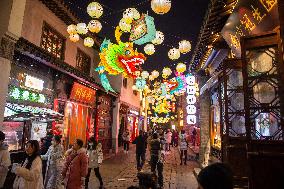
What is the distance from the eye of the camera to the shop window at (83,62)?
18.7 meters

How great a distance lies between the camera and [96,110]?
2036cm

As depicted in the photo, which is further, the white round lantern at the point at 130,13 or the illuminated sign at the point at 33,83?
the illuminated sign at the point at 33,83

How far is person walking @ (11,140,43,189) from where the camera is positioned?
17.3ft

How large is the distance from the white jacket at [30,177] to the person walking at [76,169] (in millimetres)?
1624

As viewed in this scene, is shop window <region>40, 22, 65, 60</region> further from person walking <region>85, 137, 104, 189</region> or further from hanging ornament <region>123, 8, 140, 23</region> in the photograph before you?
person walking <region>85, 137, 104, 189</region>

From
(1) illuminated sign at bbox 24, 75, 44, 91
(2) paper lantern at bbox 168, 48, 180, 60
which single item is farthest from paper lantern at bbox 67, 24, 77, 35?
(2) paper lantern at bbox 168, 48, 180, 60

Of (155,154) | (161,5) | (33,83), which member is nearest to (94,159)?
(155,154)

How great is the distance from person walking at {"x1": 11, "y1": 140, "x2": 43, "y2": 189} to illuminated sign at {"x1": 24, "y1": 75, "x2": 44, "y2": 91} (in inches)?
270

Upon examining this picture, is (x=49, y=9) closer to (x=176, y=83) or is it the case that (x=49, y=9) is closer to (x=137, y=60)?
(x=137, y=60)

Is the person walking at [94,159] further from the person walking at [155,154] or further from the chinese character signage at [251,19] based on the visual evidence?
the chinese character signage at [251,19]

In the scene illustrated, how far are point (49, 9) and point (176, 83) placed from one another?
14.3 m

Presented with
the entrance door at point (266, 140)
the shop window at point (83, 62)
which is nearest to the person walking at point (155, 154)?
the entrance door at point (266, 140)

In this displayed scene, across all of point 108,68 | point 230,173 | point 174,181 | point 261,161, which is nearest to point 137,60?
point 108,68

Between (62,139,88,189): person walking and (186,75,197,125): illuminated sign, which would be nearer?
(62,139,88,189): person walking
